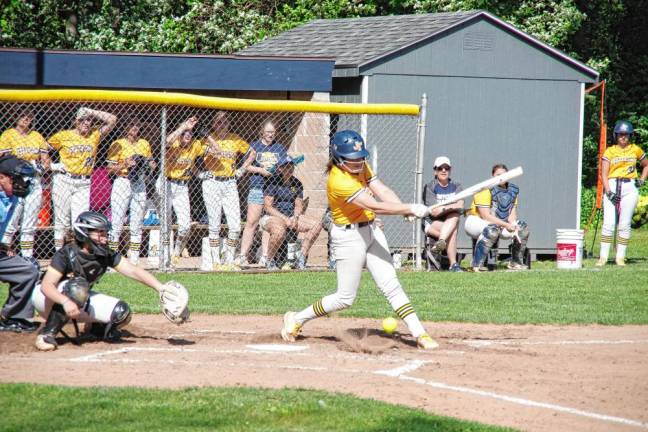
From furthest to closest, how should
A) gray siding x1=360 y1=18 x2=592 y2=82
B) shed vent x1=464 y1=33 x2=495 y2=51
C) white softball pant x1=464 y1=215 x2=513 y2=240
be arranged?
shed vent x1=464 y1=33 x2=495 y2=51 < gray siding x1=360 y1=18 x2=592 y2=82 < white softball pant x1=464 y1=215 x2=513 y2=240

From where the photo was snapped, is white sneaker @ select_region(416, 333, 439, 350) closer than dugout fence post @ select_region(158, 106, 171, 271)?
Yes

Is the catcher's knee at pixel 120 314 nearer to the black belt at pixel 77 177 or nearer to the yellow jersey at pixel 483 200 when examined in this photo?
the black belt at pixel 77 177

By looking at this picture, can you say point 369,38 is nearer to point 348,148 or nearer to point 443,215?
point 443,215

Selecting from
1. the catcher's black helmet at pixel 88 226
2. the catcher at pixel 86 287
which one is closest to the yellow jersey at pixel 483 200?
the catcher at pixel 86 287

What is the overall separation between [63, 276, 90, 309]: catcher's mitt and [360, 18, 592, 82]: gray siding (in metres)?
9.32

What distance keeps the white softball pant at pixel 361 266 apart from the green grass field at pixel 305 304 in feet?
6.00

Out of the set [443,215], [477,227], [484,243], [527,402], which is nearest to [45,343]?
[527,402]

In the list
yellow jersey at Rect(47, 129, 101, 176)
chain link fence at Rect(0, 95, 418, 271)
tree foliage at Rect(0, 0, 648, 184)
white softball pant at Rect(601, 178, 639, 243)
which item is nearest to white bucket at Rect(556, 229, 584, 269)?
white softball pant at Rect(601, 178, 639, 243)

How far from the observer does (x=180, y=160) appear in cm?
1397

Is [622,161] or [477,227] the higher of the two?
[622,161]

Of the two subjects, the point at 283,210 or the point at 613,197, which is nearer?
the point at 283,210

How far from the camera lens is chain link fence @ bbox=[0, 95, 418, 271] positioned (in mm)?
13312

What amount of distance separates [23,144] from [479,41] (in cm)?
795

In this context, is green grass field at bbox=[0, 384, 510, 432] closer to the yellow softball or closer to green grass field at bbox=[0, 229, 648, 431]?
green grass field at bbox=[0, 229, 648, 431]
